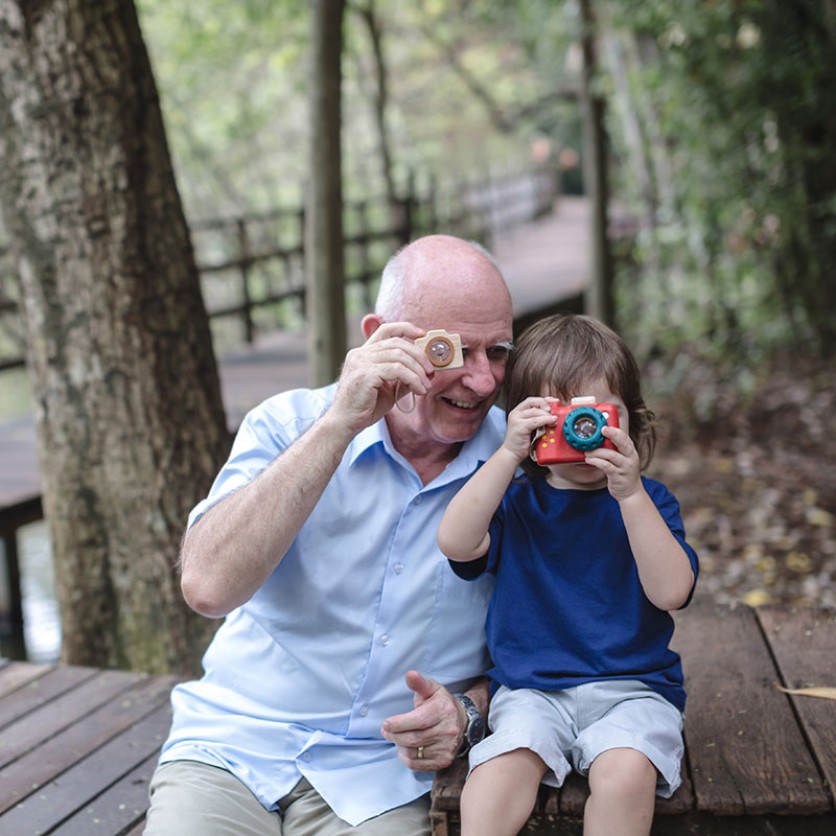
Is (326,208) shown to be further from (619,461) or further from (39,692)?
(619,461)

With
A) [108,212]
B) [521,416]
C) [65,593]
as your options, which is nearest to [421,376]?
[521,416]

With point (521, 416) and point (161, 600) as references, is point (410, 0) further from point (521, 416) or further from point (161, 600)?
point (521, 416)

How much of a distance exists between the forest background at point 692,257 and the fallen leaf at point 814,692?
6.62 feet

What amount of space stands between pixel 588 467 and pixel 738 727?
2.39ft

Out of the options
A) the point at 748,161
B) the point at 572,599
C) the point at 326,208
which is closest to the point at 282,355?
the point at 748,161

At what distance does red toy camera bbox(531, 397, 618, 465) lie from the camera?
2023mm

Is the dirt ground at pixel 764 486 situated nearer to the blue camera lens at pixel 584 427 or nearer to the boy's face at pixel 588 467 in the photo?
the boy's face at pixel 588 467

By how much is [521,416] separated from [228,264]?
8032mm

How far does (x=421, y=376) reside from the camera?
7.04ft

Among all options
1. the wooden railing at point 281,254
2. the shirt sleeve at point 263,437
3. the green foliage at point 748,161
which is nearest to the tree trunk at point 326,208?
the wooden railing at point 281,254

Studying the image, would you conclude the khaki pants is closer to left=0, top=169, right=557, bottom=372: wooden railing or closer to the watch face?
the watch face

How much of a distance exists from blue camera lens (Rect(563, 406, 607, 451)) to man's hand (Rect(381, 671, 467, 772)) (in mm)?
559

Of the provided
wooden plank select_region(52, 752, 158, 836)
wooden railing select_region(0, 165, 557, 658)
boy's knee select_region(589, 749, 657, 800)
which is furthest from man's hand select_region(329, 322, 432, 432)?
wooden railing select_region(0, 165, 557, 658)

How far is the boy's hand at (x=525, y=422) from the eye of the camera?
207cm
